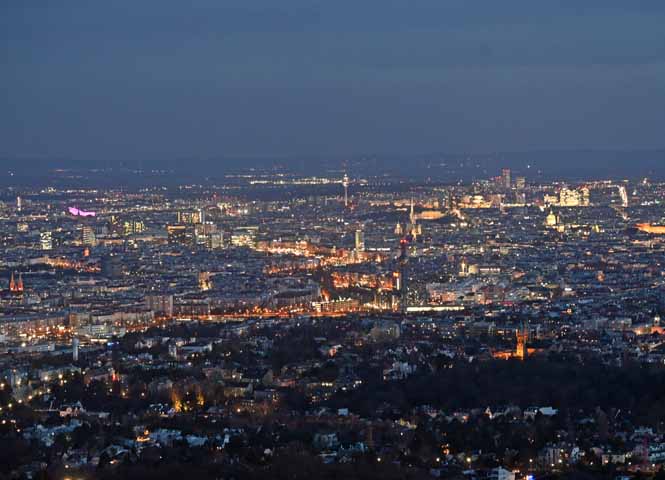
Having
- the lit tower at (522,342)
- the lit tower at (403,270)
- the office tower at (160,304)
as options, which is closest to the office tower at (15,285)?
the office tower at (160,304)

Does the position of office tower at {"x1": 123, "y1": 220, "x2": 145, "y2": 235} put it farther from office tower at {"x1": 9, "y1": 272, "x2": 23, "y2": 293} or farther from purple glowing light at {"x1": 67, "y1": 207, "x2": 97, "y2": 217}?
office tower at {"x1": 9, "y1": 272, "x2": 23, "y2": 293}

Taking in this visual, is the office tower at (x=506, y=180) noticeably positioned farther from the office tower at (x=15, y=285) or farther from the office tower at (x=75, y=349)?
the office tower at (x=75, y=349)

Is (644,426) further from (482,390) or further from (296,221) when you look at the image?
(296,221)

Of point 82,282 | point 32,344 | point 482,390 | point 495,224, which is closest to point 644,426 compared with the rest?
point 482,390

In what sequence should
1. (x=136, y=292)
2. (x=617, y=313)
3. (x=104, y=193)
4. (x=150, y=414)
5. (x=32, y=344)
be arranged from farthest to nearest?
(x=104, y=193)
(x=136, y=292)
(x=617, y=313)
(x=32, y=344)
(x=150, y=414)

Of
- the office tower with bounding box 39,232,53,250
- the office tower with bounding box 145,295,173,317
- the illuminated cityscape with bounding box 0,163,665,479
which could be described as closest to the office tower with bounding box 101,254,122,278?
the illuminated cityscape with bounding box 0,163,665,479
